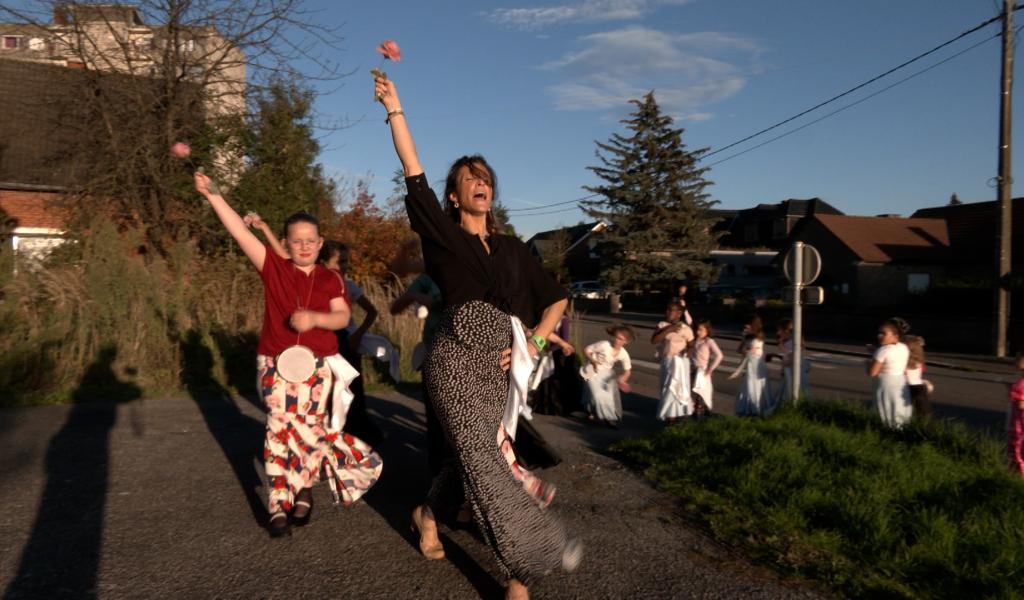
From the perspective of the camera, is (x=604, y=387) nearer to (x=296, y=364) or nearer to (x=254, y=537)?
(x=296, y=364)

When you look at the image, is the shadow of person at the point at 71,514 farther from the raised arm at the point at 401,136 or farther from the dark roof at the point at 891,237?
the dark roof at the point at 891,237

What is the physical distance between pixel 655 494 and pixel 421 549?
5.74 ft

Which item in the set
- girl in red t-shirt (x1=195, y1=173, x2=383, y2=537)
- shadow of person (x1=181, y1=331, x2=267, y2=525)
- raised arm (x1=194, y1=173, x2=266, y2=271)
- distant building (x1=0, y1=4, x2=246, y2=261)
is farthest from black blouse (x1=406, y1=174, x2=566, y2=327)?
distant building (x1=0, y1=4, x2=246, y2=261)

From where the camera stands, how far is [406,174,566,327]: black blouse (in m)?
3.28

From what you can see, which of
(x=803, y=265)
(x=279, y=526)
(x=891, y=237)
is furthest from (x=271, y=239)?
(x=891, y=237)

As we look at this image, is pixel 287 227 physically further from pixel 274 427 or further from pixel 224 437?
pixel 224 437

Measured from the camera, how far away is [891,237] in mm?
43000

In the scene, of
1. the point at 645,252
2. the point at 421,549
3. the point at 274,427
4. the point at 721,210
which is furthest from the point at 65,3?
the point at 721,210

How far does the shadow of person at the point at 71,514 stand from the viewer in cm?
340

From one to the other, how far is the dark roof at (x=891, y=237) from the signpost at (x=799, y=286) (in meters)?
34.7

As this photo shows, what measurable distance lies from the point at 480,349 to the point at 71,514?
2730 mm

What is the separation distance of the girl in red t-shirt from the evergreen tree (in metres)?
11.4

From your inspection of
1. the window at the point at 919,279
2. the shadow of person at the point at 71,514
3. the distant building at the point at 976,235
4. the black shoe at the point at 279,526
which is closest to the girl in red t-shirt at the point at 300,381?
the black shoe at the point at 279,526

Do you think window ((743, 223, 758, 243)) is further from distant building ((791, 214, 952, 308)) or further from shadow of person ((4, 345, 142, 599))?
shadow of person ((4, 345, 142, 599))
